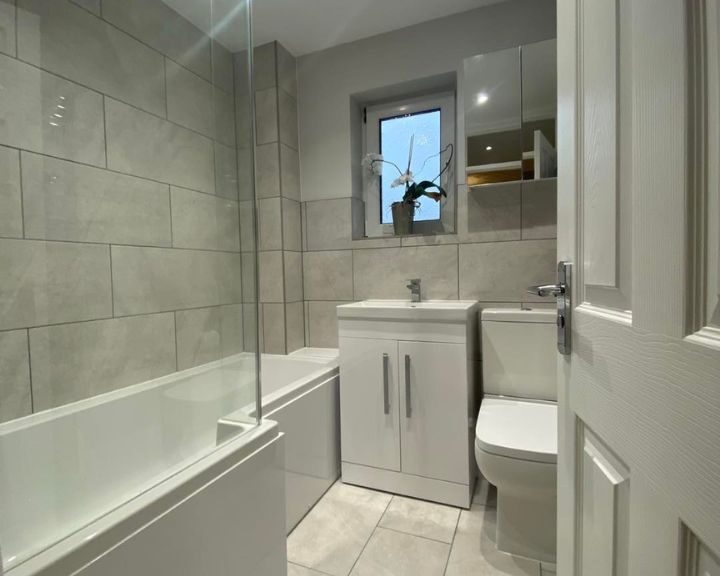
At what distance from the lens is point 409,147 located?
220cm

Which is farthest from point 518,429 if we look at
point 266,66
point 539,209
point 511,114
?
point 266,66

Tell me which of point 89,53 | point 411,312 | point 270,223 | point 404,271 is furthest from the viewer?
point 270,223

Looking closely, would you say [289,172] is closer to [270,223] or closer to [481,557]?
[270,223]

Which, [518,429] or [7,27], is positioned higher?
[7,27]

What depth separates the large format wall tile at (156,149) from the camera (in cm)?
151

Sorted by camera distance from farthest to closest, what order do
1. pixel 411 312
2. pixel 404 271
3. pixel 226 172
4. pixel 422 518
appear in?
pixel 404 271, pixel 226 172, pixel 411 312, pixel 422 518

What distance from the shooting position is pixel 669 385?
0.39m

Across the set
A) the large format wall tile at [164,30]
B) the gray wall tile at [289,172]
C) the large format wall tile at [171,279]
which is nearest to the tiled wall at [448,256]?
the gray wall tile at [289,172]

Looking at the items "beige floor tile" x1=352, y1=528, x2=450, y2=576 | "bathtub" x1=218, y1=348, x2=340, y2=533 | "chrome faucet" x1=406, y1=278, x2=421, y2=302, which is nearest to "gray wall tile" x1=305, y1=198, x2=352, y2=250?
"chrome faucet" x1=406, y1=278, x2=421, y2=302

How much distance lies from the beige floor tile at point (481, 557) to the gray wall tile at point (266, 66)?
2.42m

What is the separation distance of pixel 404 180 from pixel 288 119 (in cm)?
80

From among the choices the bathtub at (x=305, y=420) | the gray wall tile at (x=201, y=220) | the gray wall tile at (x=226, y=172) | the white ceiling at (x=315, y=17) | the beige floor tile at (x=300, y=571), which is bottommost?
the beige floor tile at (x=300, y=571)

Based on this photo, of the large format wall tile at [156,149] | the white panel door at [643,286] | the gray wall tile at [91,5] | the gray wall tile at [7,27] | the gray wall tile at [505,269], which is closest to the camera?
the white panel door at [643,286]

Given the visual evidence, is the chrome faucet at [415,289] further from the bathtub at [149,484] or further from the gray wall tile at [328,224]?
the bathtub at [149,484]
